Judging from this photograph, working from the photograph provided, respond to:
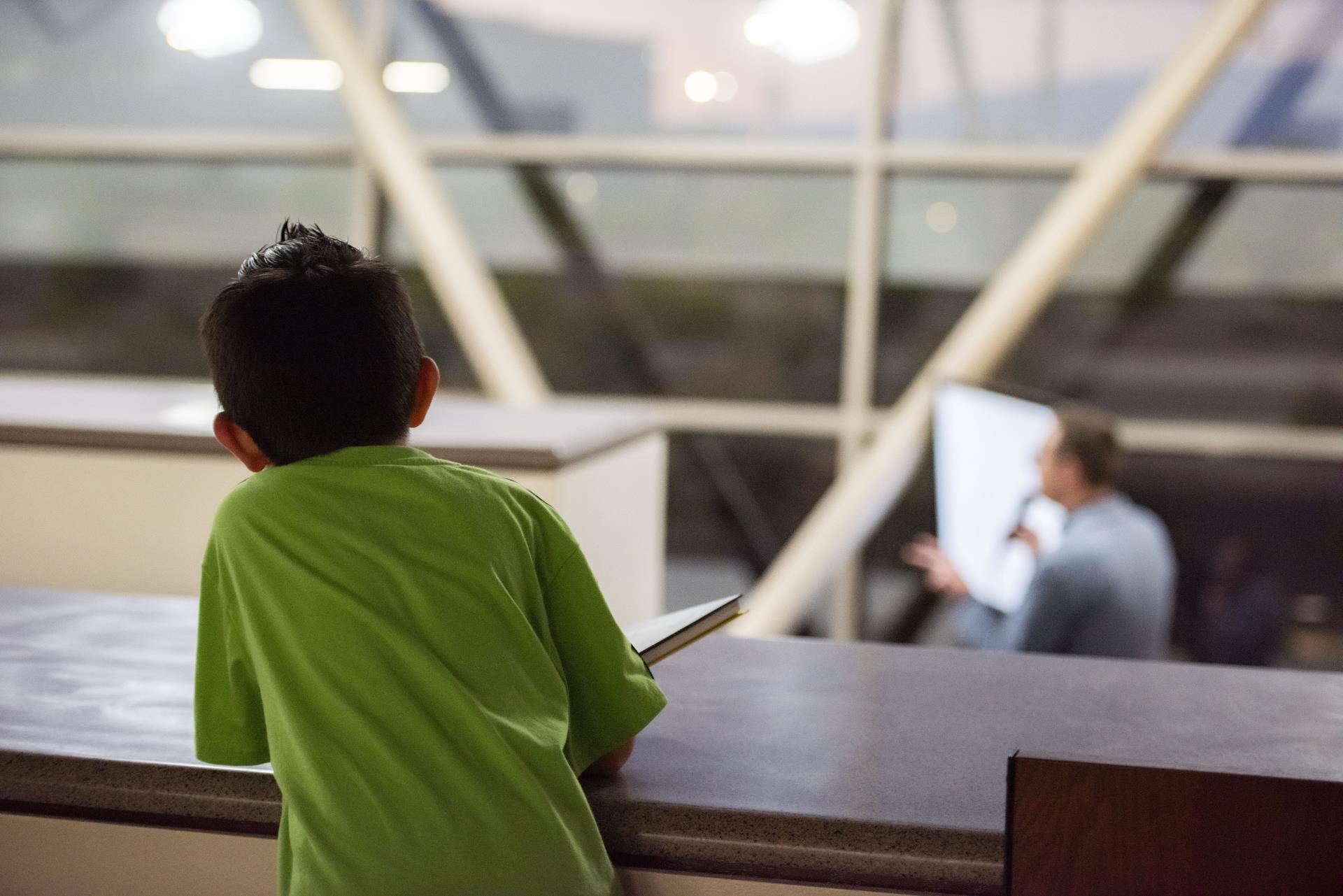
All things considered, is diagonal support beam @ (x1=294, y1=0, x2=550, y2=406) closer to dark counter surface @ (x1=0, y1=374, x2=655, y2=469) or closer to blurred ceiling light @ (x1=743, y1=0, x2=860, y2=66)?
blurred ceiling light @ (x1=743, y1=0, x2=860, y2=66)

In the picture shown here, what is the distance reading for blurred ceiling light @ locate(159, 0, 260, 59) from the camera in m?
5.97

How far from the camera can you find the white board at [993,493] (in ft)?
14.3

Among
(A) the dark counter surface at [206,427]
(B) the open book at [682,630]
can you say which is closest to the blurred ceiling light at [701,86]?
(A) the dark counter surface at [206,427]

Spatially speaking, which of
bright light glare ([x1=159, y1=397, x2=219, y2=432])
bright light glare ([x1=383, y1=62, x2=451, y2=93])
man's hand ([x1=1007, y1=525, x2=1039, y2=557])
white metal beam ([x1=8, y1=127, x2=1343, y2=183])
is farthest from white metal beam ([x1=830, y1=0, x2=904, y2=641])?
bright light glare ([x1=159, y1=397, x2=219, y2=432])

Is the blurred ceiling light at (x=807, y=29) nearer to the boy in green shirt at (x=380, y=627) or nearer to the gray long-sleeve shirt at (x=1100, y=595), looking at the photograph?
the gray long-sleeve shirt at (x=1100, y=595)

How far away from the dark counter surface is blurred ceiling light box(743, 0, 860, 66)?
305 centimetres

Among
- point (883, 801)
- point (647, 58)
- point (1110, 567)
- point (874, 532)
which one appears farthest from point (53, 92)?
point (883, 801)

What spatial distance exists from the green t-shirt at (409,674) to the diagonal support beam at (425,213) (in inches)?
178

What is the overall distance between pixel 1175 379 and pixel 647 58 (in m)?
2.89

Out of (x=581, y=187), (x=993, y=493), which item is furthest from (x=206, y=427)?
(x=581, y=187)

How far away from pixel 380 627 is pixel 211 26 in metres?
5.74

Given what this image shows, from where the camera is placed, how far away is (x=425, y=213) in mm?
5672

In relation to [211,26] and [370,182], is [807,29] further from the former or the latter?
[211,26]

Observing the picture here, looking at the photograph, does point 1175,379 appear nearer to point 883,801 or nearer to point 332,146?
point 332,146
